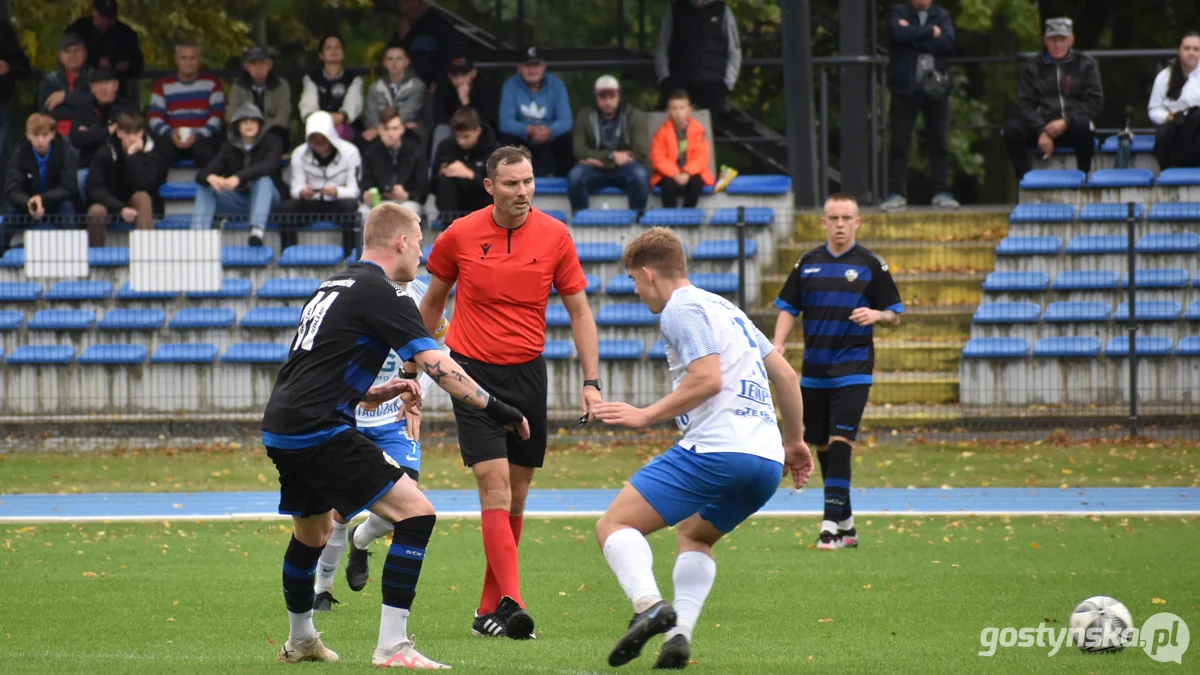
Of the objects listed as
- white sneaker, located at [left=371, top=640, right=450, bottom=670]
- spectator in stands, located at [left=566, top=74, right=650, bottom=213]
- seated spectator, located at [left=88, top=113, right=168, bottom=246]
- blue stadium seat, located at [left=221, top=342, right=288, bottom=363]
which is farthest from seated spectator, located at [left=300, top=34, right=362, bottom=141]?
white sneaker, located at [left=371, top=640, right=450, bottom=670]

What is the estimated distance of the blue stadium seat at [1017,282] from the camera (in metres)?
17.8

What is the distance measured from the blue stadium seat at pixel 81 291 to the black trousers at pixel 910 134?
31.8 ft

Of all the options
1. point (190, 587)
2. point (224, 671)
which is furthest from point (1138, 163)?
point (224, 671)

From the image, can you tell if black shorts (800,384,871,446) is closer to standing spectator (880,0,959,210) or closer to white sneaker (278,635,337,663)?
white sneaker (278,635,337,663)

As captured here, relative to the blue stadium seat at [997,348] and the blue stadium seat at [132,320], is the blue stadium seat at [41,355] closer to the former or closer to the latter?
the blue stadium seat at [132,320]

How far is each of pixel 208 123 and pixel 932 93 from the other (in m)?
9.10

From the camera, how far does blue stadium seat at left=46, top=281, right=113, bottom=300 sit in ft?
60.6

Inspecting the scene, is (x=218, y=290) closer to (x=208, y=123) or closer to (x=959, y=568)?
(x=208, y=123)

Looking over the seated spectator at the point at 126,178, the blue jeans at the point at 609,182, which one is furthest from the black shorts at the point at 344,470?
the seated spectator at the point at 126,178

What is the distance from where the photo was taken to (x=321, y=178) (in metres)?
18.8

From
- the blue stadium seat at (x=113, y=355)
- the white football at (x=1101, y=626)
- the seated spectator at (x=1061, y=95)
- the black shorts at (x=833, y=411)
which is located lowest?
the white football at (x=1101, y=626)

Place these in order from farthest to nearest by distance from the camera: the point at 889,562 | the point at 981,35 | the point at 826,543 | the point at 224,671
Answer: the point at 981,35
the point at 826,543
the point at 889,562
the point at 224,671

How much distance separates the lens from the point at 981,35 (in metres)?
26.0

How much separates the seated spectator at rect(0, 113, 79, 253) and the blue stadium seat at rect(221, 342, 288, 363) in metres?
2.78
